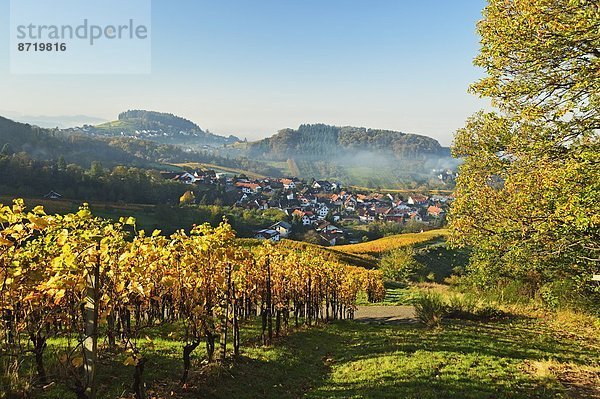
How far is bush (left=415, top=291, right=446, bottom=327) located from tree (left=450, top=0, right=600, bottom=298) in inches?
221

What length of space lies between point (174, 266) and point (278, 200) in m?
152

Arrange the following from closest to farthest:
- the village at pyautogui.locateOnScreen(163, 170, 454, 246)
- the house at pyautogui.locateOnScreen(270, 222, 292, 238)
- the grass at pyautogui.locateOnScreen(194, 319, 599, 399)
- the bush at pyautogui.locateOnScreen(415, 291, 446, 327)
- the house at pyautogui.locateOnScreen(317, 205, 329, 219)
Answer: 1. the grass at pyautogui.locateOnScreen(194, 319, 599, 399)
2. the bush at pyautogui.locateOnScreen(415, 291, 446, 327)
3. the house at pyautogui.locateOnScreen(270, 222, 292, 238)
4. the village at pyautogui.locateOnScreen(163, 170, 454, 246)
5. the house at pyautogui.locateOnScreen(317, 205, 329, 219)

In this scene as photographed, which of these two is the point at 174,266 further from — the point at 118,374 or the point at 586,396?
the point at 586,396

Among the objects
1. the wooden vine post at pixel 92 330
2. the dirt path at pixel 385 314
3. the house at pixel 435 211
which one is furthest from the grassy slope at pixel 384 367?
the house at pixel 435 211

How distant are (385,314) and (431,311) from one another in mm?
6629

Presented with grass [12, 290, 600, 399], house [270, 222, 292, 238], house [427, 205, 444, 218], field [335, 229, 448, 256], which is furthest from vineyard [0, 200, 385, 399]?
house [427, 205, 444, 218]

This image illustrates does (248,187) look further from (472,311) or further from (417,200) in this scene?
(472,311)

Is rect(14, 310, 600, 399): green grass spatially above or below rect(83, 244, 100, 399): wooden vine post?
below

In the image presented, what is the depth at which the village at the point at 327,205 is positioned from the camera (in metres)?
122

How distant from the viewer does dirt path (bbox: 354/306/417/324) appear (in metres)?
22.0

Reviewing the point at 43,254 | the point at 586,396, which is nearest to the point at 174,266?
the point at 43,254

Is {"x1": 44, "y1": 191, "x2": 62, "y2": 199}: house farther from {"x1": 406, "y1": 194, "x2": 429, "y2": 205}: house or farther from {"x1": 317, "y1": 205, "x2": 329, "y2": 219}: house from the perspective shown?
{"x1": 406, "y1": 194, "x2": 429, "y2": 205}: house

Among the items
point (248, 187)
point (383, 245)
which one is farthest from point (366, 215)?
point (383, 245)

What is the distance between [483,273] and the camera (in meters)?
15.7
